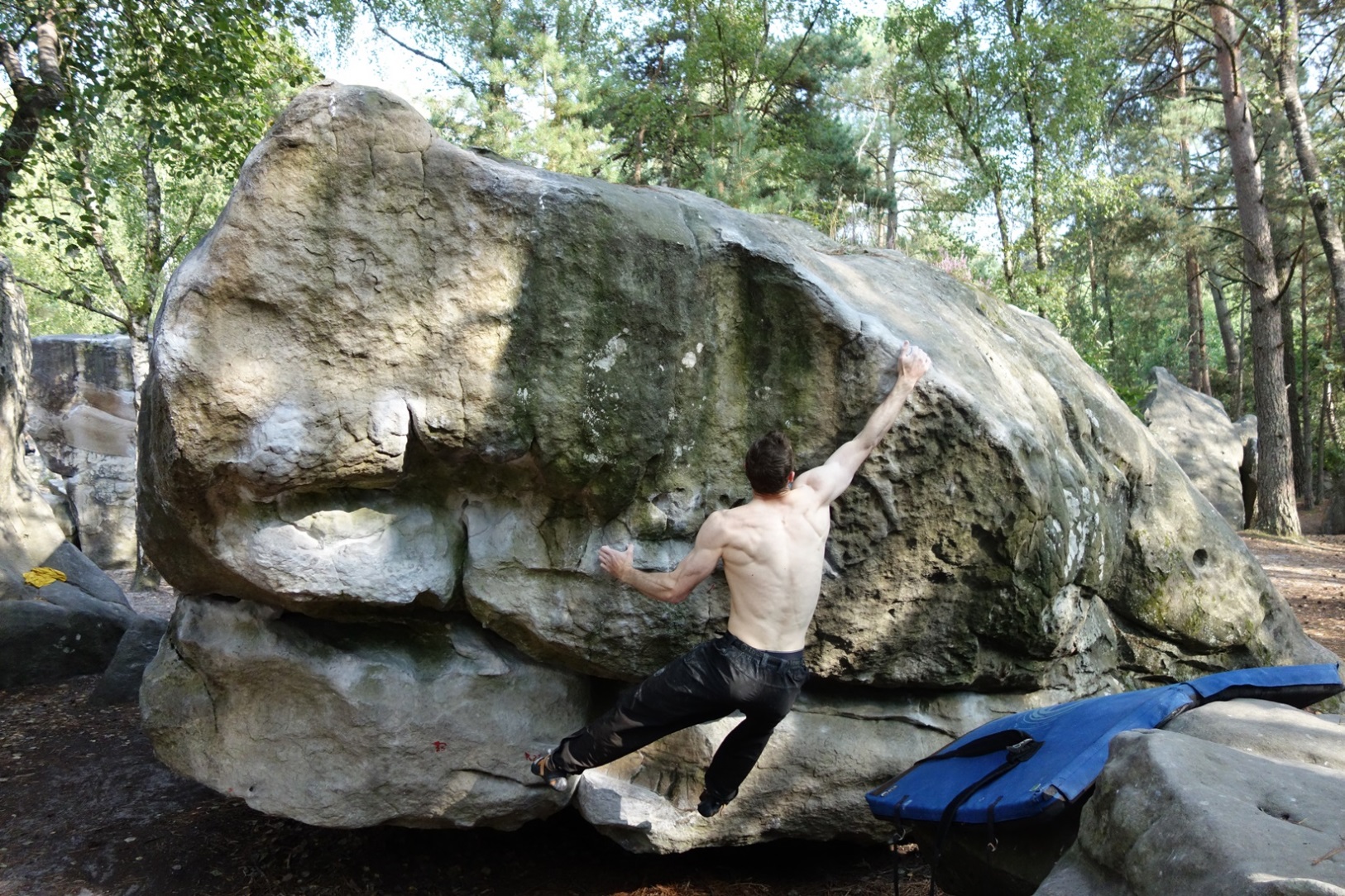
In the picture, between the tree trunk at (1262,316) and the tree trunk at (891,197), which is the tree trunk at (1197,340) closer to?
the tree trunk at (891,197)

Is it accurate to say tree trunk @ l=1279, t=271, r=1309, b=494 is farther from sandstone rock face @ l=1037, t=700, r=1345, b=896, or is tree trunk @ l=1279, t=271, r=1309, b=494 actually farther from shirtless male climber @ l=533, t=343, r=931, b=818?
shirtless male climber @ l=533, t=343, r=931, b=818

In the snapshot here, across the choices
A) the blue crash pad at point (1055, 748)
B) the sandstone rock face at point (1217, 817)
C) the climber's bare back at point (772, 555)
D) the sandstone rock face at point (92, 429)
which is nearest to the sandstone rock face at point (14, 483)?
the sandstone rock face at point (92, 429)

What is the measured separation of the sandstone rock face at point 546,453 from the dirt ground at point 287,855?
45 centimetres

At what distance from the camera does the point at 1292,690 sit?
3832 millimetres

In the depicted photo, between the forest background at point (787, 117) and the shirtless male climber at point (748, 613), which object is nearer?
the shirtless male climber at point (748, 613)

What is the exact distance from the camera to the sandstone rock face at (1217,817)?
234 cm

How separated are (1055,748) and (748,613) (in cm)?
127

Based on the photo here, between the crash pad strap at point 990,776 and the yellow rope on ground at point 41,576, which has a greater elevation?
the yellow rope on ground at point 41,576

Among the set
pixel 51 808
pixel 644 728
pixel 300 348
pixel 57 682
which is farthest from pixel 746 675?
pixel 57 682

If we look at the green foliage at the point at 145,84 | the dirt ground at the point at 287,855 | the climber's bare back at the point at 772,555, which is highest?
the green foliage at the point at 145,84

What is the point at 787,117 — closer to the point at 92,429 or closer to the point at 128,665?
the point at 92,429

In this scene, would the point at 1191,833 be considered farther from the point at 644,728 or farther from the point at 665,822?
the point at 665,822

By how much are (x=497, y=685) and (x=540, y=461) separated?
1.09 metres

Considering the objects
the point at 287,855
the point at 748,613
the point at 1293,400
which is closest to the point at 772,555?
the point at 748,613
